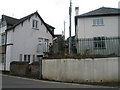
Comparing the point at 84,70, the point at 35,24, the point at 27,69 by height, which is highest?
the point at 35,24

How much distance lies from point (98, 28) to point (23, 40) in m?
12.2

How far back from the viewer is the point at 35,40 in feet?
114

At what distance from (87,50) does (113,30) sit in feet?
26.4

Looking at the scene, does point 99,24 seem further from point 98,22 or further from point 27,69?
point 27,69

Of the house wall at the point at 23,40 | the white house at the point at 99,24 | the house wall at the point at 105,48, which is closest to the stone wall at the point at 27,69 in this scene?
the house wall at the point at 23,40

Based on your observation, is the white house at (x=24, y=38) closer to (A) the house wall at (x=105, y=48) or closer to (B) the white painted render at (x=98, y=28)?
(B) the white painted render at (x=98, y=28)

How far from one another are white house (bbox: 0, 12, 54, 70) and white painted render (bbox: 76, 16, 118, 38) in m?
7.15

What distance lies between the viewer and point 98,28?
27.7 meters

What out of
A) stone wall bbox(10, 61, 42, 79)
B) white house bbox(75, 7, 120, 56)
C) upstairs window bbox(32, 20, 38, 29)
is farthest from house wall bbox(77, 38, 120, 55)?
upstairs window bbox(32, 20, 38, 29)

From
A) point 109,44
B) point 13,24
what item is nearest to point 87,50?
point 109,44

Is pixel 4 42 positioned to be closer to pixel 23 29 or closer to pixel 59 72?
pixel 23 29

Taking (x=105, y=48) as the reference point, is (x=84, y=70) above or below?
below

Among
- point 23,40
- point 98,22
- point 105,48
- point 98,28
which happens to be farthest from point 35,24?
point 105,48

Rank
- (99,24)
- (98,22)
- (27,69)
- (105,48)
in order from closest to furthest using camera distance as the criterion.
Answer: (105,48), (27,69), (99,24), (98,22)
